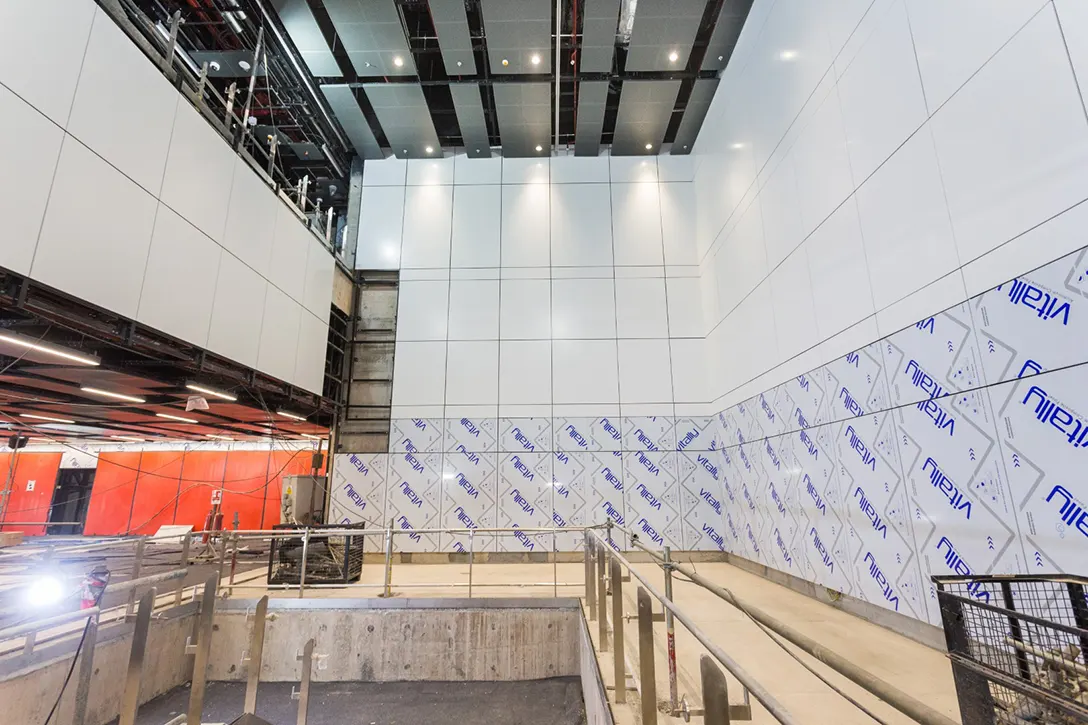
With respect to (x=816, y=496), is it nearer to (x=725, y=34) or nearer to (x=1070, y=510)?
(x=1070, y=510)

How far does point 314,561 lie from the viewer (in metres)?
6.60

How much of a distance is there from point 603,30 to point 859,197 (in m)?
5.02

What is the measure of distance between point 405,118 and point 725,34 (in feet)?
19.3

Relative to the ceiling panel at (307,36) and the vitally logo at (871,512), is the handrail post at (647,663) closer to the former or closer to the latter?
the vitally logo at (871,512)

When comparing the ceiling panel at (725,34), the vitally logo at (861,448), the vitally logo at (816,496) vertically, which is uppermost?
the ceiling panel at (725,34)

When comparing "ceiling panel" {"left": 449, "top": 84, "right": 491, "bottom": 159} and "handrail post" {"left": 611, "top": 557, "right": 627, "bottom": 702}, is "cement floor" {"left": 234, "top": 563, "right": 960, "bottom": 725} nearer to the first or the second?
"handrail post" {"left": 611, "top": 557, "right": 627, "bottom": 702}

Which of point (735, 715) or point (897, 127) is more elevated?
point (897, 127)

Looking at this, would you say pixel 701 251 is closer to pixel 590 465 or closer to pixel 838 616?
pixel 590 465

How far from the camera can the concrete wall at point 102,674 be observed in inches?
150

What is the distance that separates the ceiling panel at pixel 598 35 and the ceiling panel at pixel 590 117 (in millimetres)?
367

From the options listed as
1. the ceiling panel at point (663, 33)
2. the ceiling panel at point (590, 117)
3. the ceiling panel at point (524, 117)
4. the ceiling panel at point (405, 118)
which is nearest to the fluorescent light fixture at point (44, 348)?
the ceiling panel at point (405, 118)

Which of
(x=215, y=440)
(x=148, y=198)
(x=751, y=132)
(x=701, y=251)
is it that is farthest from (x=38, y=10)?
(x=215, y=440)

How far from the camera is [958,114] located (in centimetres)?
376

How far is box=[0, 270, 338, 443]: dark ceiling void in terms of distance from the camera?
4.25m
